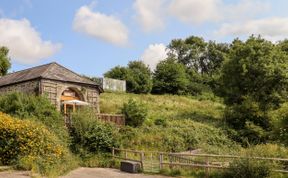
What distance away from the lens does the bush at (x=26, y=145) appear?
20.1 metres

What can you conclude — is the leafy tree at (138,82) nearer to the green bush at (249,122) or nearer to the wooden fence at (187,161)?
the green bush at (249,122)

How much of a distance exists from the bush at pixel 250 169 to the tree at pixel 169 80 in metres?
36.9

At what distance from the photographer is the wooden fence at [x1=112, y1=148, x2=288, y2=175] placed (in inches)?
665

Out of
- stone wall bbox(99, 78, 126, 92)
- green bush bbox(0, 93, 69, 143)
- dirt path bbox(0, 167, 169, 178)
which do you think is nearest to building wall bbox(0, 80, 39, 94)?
green bush bbox(0, 93, 69, 143)

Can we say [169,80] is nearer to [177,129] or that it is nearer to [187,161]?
[177,129]

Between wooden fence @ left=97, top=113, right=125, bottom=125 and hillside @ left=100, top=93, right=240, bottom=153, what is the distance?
1.14 metres

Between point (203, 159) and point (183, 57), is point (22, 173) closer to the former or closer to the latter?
point (203, 159)

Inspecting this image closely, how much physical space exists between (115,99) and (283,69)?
16300 mm

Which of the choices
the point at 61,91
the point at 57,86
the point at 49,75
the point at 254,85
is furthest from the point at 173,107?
the point at 49,75

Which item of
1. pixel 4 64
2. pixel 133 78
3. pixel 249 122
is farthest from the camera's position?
pixel 133 78

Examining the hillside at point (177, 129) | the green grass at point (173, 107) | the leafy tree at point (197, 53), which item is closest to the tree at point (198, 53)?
the leafy tree at point (197, 53)

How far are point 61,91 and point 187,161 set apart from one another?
37.1 ft

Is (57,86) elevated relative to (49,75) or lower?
lower

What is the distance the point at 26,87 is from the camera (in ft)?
92.6
